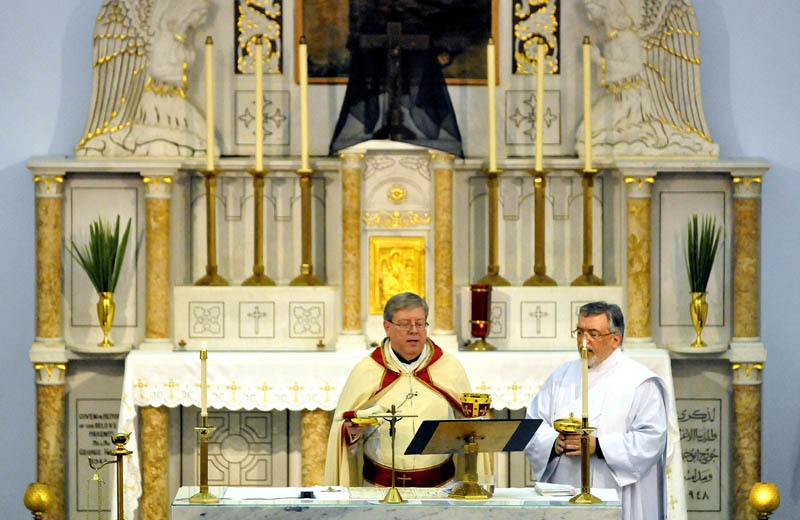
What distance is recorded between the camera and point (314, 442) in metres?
8.25

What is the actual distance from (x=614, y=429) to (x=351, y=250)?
115 inches

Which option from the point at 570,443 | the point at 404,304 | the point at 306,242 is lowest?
the point at 570,443

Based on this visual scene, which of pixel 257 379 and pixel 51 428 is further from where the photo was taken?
pixel 51 428

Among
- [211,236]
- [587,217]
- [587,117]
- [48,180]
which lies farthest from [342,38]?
[48,180]

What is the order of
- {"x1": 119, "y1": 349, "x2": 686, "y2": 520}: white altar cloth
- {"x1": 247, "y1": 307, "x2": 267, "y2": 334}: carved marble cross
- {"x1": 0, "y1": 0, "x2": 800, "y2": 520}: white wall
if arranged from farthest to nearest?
1. {"x1": 0, "y1": 0, "x2": 800, "y2": 520}: white wall
2. {"x1": 247, "y1": 307, "x2": 267, "y2": 334}: carved marble cross
3. {"x1": 119, "y1": 349, "x2": 686, "y2": 520}: white altar cloth

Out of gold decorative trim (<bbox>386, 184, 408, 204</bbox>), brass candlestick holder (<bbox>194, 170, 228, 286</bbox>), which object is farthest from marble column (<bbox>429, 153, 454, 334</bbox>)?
brass candlestick holder (<bbox>194, 170, 228, 286</bbox>)

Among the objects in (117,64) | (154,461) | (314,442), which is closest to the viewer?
(314,442)

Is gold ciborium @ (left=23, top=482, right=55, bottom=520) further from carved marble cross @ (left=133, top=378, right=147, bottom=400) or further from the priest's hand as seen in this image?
the priest's hand

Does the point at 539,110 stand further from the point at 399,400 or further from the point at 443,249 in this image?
the point at 399,400

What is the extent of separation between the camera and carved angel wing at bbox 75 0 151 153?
28.3 ft

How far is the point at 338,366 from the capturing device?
319 inches

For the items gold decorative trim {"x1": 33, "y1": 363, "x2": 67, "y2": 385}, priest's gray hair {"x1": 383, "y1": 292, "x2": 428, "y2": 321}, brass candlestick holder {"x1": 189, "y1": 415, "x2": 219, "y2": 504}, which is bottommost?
brass candlestick holder {"x1": 189, "y1": 415, "x2": 219, "y2": 504}

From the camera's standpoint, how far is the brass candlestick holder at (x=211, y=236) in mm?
8508

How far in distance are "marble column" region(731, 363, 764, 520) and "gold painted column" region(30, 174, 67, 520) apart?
4.19 metres
